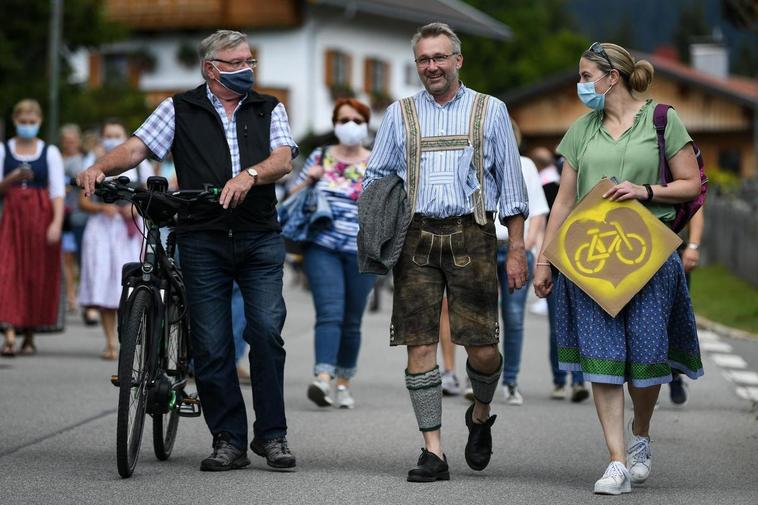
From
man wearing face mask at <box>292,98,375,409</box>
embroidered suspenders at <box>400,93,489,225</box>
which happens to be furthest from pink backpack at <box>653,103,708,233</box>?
man wearing face mask at <box>292,98,375,409</box>

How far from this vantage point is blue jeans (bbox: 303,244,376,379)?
10.4 m

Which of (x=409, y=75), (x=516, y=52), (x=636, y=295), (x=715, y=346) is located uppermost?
(x=516, y=52)

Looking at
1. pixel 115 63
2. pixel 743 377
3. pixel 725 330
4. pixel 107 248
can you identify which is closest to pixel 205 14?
pixel 115 63

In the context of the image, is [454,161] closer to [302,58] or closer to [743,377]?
[743,377]

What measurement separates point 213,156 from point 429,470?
1715mm

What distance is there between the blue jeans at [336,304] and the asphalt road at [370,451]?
33 centimetres

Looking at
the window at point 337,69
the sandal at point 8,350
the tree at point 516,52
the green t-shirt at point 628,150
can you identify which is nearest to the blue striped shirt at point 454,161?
the green t-shirt at point 628,150

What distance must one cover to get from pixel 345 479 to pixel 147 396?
95cm

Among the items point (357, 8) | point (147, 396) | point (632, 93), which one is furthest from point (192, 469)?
point (357, 8)

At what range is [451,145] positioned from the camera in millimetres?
7438

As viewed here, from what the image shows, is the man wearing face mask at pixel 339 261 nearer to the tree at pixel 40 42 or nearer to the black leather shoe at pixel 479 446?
the black leather shoe at pixel 479 446

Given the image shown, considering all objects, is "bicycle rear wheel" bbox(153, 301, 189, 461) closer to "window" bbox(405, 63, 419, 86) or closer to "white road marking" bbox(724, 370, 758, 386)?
"white road marking" bbox(724, 370, 758, 386)

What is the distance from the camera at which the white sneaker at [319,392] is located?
10281mm

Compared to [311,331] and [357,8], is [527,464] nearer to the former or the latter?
[311,331]
